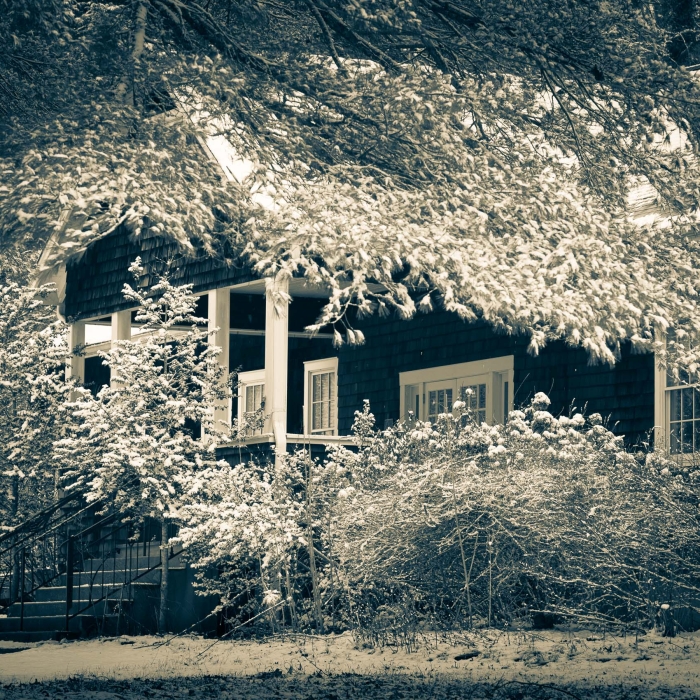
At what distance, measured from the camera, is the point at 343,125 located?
12.6m

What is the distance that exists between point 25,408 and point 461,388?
628cm

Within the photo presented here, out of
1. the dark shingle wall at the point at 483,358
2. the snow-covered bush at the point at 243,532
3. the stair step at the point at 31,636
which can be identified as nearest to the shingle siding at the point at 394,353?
the dark shingle wall at the point at 483,358

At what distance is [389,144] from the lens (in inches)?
489

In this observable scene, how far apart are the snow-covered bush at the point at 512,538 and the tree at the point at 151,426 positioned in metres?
3.38

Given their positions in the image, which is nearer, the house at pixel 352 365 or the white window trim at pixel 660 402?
the white window trim at pixel 660 402

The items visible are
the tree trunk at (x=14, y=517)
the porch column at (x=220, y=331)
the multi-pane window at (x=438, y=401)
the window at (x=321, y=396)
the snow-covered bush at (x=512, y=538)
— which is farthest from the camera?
the window at (x=321, y=396)

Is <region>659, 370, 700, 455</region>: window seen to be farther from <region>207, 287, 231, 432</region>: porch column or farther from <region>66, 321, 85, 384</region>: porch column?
<region>66, 321, 85, 384</region>: porch column

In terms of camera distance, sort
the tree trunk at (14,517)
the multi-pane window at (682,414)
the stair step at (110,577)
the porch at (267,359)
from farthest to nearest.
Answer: the tree trunk at (14,517) → the porch at (267,359) → the stair step at (110,577) → the multi-pane window at (682,414)

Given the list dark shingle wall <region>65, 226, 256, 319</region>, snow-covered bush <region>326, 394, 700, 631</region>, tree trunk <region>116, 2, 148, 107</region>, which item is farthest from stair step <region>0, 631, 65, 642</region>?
tree trunk <region>116, 2, 148, 107</region>

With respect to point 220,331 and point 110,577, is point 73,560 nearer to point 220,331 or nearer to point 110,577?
point 110,577

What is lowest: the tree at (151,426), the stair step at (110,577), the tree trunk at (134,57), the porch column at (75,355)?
the stair step at (110,577)

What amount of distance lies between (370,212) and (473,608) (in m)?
3.75

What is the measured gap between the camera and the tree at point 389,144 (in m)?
11.5

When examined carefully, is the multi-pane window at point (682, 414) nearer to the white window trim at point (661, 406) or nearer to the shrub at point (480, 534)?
the white window trim at point (661, 406)
